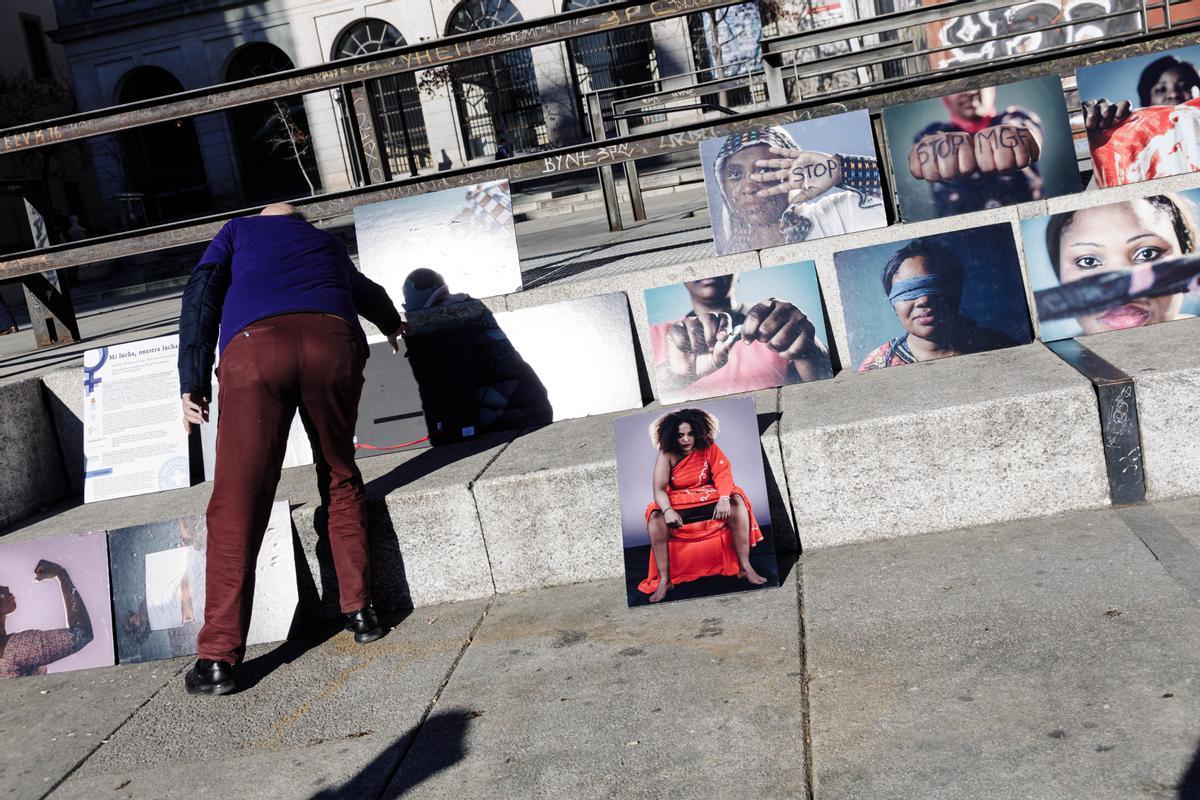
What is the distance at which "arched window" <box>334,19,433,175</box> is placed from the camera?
1121 inches

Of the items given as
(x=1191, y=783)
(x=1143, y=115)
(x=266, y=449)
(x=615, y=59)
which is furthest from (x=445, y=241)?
(x=615, y=59)

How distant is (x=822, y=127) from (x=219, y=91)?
3031 mm

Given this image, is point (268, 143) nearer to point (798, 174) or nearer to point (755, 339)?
point (798, 174)

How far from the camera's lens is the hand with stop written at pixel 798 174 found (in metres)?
5.08

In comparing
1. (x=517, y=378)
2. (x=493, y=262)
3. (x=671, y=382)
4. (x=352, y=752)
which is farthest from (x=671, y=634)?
(x=493, y=262)

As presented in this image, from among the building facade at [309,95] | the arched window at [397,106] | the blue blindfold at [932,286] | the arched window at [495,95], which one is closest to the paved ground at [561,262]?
the blue blindfold at [932,286]

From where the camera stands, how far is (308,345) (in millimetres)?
3836

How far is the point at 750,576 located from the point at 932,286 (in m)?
1.67

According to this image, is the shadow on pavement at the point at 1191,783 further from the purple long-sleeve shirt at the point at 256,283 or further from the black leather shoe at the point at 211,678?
the purple long-sleeve shirt at the point at 256,283

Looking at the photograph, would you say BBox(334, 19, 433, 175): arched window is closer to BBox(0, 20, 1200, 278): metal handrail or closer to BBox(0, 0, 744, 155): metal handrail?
BBox(0, 0, 744, 155): metal handrail

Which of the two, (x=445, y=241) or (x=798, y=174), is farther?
(x=445, y=241)

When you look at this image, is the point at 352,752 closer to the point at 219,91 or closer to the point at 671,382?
the point at 671,382

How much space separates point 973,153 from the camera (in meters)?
5.03

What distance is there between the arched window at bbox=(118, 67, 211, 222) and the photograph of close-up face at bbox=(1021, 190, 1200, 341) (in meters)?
28.8
